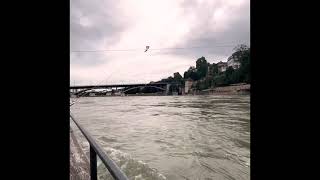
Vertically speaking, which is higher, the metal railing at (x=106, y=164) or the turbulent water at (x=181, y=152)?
the metal railing at (x=106, y=164)

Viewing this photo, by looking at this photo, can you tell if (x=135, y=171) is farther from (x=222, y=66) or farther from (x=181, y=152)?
(x=222, y=66)

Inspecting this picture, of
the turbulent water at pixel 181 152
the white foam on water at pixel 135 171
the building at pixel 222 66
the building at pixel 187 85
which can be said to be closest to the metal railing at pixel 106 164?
the turbulent water at pixel 181 152

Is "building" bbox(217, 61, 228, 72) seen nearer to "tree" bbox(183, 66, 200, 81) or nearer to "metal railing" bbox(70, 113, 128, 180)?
"tree" bbox(183, 66, 200, 81)

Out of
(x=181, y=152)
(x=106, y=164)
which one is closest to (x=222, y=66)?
(x=181, y=152)

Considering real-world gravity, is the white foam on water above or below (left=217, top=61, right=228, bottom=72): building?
below

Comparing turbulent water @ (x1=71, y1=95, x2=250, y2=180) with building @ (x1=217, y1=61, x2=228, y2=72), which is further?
building @ (x1=217, y1=61, x2=228, y2=72)

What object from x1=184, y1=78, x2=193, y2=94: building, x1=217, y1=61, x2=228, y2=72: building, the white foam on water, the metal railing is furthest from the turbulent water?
x1=217, y1=61, x2=228, y2=72: building

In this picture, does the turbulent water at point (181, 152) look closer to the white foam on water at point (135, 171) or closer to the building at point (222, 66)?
the white foam on water at point (135, 171)

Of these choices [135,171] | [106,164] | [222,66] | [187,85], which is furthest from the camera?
[222,66]

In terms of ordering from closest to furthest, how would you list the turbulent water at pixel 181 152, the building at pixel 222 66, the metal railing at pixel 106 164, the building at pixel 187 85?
the metal railing at pixel 106 164, the turbulent water at pixel 181 152, the building at pixel 187 85, the building at pixel 222 66

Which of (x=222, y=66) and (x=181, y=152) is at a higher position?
(x=222, y=66)
